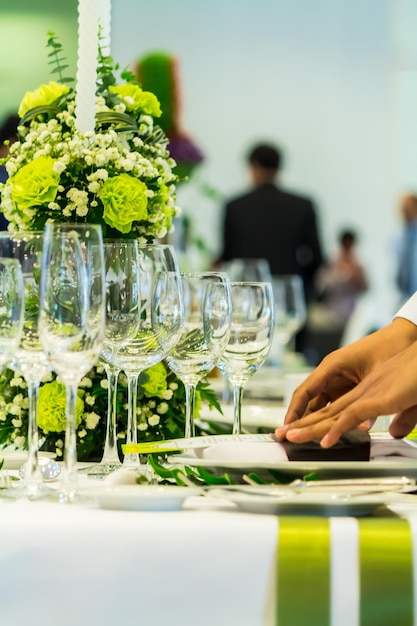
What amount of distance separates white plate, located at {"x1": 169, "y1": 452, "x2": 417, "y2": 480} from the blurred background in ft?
35.8

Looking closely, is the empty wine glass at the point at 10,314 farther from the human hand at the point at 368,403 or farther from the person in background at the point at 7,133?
the person in background at the point at 7,133

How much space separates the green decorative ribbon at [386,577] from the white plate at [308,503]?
0.04m

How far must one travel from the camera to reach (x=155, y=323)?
1.45 metres

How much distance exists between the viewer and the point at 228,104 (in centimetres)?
1265

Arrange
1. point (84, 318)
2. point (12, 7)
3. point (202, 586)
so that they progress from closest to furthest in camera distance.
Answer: point (202, 586) < point (84, 318) < point (12, 7)

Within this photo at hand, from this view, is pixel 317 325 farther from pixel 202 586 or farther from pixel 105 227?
pixel 202 586

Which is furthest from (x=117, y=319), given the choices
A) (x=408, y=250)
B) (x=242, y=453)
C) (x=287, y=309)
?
(x=408, y=250)

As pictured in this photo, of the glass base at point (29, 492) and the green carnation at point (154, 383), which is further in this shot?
the green carnation at point (154, 383)

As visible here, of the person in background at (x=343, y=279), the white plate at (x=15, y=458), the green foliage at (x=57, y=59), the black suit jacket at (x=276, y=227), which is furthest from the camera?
the person in background at (x=343, y=279)

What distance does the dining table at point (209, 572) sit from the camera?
42.8 inches

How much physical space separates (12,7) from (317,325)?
7.25 meters

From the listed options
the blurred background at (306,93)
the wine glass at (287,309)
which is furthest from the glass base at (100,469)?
the blurred background at (306,93)

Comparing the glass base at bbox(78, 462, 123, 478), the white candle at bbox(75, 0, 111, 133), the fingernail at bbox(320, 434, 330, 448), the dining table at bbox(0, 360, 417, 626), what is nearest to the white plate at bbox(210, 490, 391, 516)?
the dining table at bbox(0, 360, 417, 626)

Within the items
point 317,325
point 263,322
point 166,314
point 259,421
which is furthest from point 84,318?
point 317,325
